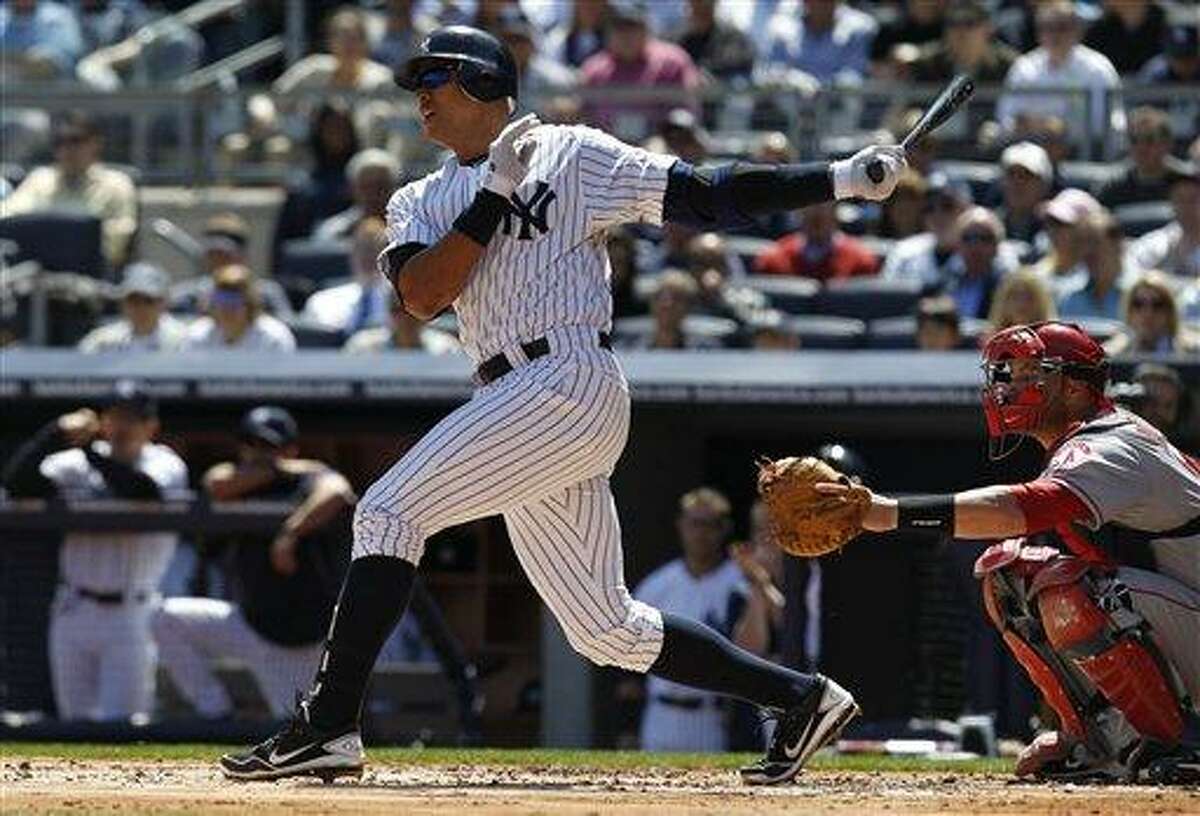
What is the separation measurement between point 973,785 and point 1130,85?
7.42 meters

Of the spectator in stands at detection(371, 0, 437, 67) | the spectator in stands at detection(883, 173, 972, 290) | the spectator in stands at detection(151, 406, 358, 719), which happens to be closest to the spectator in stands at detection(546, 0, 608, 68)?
the spectator in stands at detection(371, 0, 437, 67)

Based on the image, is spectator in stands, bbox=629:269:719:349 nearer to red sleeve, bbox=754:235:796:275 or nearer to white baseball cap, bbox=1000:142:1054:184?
red sleeve, bbox=754:235:796:275

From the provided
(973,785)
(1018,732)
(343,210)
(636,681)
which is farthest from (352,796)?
(343,210)

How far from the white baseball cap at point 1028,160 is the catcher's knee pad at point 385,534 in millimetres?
7207

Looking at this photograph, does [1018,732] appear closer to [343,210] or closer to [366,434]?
[366,434]

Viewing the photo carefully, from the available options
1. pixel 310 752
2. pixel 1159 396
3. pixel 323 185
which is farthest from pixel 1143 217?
pixel 310 752

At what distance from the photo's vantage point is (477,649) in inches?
455

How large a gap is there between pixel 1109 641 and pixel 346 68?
9020 mm

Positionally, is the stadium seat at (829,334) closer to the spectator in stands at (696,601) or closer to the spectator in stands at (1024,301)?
the spectator in stands at (1024,301)

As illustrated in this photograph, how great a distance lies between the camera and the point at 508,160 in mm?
6117

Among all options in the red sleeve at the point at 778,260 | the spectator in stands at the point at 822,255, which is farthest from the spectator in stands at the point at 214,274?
the spectator in stands at the point at 822,255

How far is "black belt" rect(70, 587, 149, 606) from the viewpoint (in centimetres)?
1121

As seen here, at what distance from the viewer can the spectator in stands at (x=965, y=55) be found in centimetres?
1391

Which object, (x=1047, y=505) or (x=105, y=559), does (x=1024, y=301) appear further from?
(x=1047, y=505)
